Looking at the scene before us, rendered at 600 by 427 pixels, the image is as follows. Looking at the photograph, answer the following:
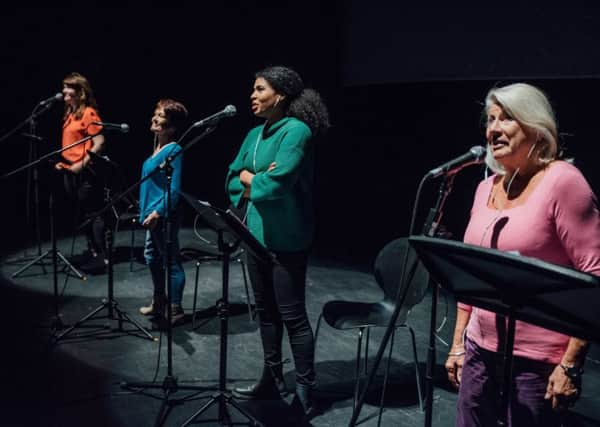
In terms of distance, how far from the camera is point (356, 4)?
19.9ft

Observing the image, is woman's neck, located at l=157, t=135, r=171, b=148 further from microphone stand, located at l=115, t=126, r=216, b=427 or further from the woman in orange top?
the woman in orange top

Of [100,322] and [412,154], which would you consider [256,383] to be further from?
[412,154]

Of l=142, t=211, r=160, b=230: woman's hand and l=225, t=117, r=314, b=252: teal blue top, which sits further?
l=142, t=211, r=160, b=230: woman's hand

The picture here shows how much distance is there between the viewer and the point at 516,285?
1.36 meters

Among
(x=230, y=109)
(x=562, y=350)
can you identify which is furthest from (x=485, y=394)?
(x=230, y=109)

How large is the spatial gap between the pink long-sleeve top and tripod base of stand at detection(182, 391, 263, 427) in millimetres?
1413

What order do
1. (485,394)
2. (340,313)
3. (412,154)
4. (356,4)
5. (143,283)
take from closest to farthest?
(485,394), (340,313), (143,283), (356,4), (412,154)

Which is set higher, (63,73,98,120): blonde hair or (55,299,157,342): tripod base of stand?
(63,73,98,120): blonde hair

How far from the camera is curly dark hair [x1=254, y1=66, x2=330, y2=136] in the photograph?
292cm

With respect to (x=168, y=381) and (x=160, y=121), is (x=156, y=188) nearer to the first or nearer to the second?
(x=160, y=121)

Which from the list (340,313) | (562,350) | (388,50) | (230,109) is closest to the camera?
(562,350)

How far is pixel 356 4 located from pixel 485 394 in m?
4.91

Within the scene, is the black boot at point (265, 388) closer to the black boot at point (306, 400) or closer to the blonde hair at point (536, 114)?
the black boot at point (306, 400)

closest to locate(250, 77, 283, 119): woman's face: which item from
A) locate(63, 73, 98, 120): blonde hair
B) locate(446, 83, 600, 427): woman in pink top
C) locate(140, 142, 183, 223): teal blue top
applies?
locate(140, 142, 183, 223): teal blue top
